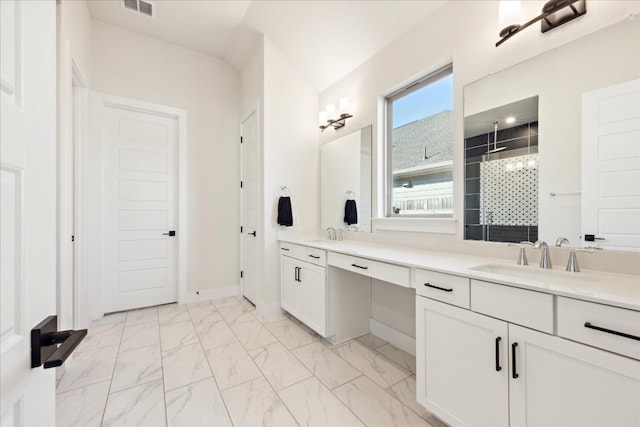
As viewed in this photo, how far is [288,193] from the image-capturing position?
10.5 ft

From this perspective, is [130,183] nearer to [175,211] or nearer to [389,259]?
[175,211]

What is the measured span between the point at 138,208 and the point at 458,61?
11.6ft

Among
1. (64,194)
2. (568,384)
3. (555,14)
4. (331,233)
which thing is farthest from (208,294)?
(555,14)

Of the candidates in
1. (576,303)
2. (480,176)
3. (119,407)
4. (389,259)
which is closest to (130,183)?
(119,407)

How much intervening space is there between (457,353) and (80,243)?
321cm

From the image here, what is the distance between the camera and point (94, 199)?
2.99 meters

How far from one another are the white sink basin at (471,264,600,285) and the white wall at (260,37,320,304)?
7.01 feet

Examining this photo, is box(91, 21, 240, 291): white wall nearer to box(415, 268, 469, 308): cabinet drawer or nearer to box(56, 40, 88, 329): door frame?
box(56, 40, 88, 329): door frame

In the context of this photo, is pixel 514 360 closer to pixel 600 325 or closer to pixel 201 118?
pixel 600 325

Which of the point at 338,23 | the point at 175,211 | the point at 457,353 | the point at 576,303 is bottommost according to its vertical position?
the point at 457,353

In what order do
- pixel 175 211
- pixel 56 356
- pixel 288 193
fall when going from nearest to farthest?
1. pixel 56 356
2. pixel 288 193
3. pixel 175 211

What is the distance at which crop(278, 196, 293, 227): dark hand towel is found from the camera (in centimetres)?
307

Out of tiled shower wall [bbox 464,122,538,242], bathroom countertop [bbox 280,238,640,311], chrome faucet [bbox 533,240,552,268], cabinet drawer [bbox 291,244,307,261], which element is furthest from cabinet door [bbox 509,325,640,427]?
cabinet drawer [bbox 291,244,307,261]

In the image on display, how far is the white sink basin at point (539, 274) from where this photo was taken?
1318 mm
